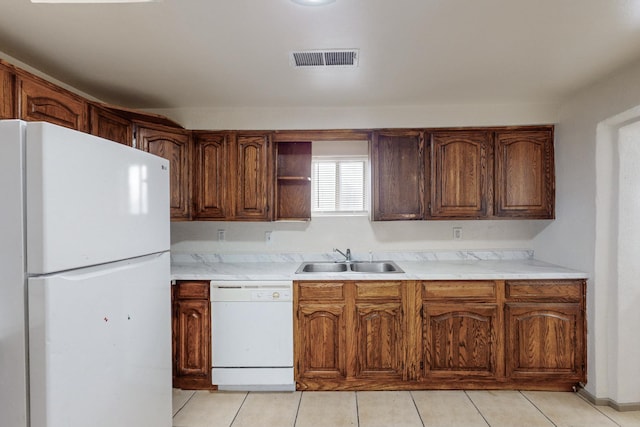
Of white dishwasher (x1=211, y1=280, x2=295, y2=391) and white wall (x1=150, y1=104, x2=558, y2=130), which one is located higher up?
white wall (x1=150, y1=104, x2=558, y2=130)

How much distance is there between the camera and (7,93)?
1694mm

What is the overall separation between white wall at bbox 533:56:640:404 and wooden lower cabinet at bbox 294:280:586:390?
0.21 meters

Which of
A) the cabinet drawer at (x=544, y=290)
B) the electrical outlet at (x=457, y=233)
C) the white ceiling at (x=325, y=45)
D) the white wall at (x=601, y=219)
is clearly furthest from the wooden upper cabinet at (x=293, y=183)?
the white wall at (x=601, y=219)

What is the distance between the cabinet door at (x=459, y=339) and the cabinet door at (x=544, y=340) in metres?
0.14

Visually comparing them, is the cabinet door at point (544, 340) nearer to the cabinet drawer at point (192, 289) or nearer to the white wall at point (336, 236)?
the white wall at point (336, 236)

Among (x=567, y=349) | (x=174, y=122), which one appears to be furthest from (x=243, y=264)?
(x=567, y=349)

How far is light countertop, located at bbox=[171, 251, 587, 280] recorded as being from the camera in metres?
2.60

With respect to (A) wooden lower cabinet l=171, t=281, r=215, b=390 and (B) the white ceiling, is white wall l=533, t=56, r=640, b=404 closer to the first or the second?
(B) the white ceiling

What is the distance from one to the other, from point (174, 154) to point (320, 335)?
1857 mm

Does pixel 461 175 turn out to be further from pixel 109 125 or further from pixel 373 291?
pixel 109 125

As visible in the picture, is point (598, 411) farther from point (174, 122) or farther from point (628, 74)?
point (174, 122)

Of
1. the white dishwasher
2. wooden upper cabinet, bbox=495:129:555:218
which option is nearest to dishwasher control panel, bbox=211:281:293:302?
the white dishwasher

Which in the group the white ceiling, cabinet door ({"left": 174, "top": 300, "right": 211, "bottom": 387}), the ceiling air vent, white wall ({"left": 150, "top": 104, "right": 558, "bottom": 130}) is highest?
→ the white ceiling

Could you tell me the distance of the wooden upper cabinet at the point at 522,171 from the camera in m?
2.93
